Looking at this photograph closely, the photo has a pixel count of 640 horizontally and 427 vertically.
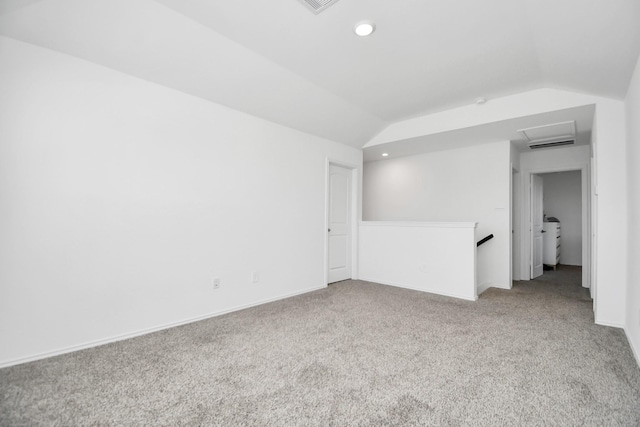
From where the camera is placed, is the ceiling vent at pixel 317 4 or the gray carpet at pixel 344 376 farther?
the ceiling vent at pixel 317 4

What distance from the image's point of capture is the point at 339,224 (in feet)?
15.4

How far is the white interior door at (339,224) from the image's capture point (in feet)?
15.0

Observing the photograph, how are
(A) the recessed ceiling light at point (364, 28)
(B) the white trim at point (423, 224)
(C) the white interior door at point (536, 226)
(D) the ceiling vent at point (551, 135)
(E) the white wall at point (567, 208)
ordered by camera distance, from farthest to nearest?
(E) the white wall at point (567, 208), (C) the white interior door at point (536, 226), (B) the white trim at point (423, 224), (D) the ceiling vent at point (551, 135), (A) the recessed ceiling light at point (364, 28)

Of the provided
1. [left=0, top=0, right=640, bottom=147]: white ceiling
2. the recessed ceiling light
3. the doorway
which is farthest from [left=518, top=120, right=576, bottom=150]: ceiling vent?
the recessed ceiling light

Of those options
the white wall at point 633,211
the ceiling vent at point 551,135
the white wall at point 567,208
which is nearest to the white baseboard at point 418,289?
the white wall at point 633,211

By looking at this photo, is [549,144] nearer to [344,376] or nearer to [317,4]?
[317,4]

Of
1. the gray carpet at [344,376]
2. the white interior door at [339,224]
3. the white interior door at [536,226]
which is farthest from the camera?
the white interior door at [536,226]

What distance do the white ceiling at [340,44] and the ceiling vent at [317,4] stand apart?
0.06 m

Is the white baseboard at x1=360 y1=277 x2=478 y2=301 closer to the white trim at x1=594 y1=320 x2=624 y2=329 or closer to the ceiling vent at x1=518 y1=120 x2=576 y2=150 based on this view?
the white trim at x1=594 y1=320 x2=624 y2=329

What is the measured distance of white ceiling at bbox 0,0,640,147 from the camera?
194 cm

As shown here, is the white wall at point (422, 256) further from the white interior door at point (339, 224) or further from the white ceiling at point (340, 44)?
the white ceiling at point (340, 44)

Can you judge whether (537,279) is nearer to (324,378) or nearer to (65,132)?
(324,378)

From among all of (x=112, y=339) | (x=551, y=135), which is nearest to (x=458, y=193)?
(x=551, y=135)

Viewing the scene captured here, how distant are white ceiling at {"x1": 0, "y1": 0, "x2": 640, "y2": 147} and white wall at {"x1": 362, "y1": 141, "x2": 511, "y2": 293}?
1583 mm
